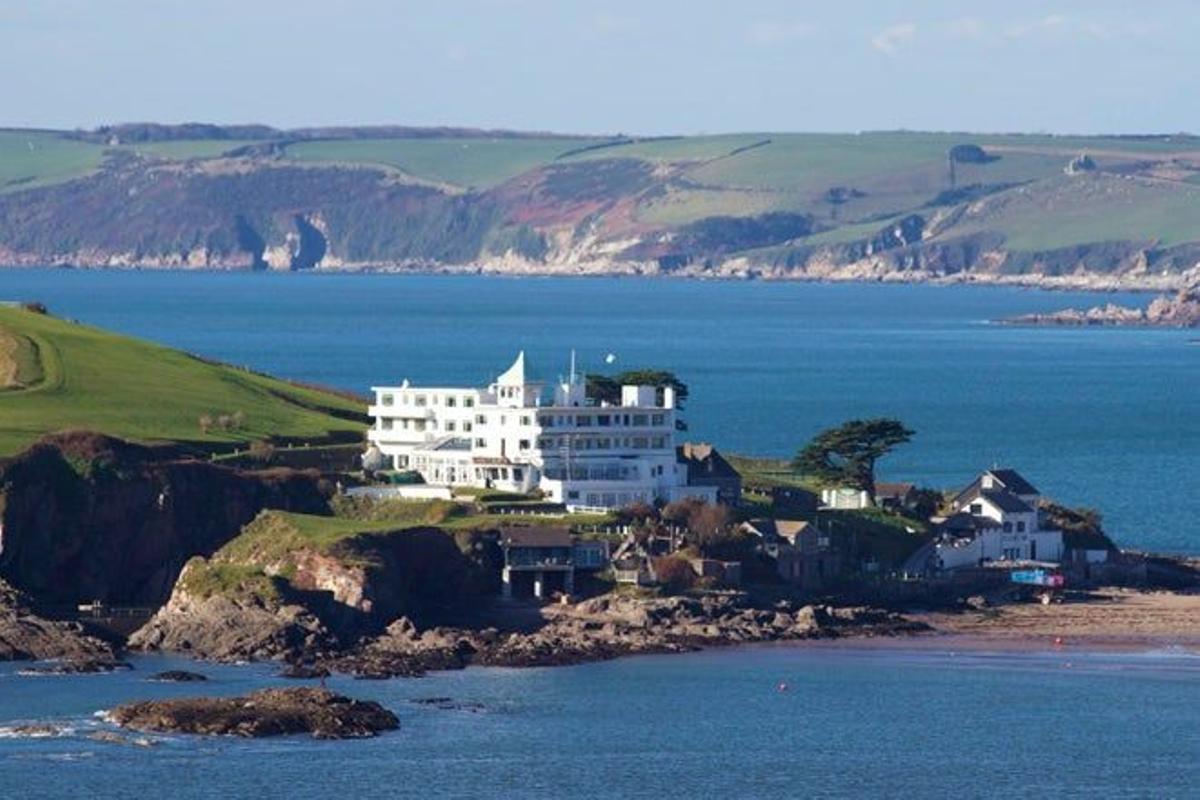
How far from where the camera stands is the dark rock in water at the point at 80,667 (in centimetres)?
7356

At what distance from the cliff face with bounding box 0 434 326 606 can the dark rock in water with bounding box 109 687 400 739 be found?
53.7 ft

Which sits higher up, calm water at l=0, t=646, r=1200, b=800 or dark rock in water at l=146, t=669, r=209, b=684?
dark rock in water at l=146, t=669, r=209, b=684

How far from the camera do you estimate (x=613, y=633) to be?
79812mm

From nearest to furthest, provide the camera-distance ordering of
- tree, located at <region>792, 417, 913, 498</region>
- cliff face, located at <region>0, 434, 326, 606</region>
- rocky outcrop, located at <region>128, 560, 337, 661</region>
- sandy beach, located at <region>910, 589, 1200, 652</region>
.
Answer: rocky outcrop, located at <region>128, 560, 337, 661</region> → sandy beach, located at <region>910, 589, 1200, 652</region> → cliff face, located at <region>0, 434, 326, 606</region> → tree, located at <region>792, 417, 913, 498</region>

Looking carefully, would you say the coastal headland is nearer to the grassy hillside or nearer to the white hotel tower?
the grassy hillside

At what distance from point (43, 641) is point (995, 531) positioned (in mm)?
27941

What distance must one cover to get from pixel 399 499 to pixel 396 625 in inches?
428

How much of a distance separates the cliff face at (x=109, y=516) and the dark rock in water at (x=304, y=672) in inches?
418

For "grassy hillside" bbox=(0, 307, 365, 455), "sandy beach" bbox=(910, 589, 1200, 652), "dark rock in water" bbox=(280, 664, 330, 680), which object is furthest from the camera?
"grassy hillside" bbox=(0, 307, 365, 455)

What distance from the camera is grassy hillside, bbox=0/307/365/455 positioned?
311 feet

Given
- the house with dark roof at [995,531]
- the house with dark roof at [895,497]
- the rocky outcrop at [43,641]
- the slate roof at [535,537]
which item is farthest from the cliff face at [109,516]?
the house with dark roof at [995,531]

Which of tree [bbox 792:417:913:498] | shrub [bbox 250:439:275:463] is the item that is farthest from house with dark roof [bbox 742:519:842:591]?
shrub [bbox 250:439:275:463]

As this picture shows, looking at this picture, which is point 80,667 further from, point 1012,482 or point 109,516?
point 1012,482

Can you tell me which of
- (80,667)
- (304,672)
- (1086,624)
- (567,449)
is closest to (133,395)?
(567,449)
